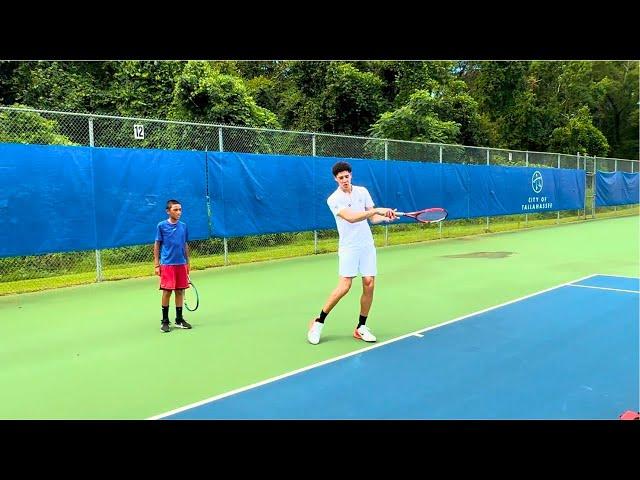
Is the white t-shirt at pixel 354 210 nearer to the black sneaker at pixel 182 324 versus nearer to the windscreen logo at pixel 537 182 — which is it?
the black sneaker at pixel 182 324

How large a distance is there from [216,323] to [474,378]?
3134 millimetres

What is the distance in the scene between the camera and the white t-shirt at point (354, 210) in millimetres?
5301

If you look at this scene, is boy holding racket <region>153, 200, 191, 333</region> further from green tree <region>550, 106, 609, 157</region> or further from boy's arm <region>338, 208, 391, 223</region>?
green tree <region>550, 106, 609, 157</region>

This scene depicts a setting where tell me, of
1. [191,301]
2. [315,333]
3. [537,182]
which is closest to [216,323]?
[191,301]

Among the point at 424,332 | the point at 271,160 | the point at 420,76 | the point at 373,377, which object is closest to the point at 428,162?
the point at 271,160

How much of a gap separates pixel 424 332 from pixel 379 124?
48.7 ft

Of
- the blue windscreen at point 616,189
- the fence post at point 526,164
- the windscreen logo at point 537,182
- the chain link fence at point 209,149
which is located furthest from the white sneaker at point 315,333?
the blue windscreen at point 616,189

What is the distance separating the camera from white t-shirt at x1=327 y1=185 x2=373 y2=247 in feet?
17.4

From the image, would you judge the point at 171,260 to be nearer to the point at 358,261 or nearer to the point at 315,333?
the point at 315,333

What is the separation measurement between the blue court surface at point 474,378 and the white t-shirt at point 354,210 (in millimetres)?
1064

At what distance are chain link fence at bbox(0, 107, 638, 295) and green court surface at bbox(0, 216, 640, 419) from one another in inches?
33.1

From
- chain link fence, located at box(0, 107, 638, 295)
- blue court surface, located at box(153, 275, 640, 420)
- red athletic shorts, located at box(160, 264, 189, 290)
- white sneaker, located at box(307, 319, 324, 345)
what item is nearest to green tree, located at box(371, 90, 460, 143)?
chain link fence, located at box(0, 107, 638, 295)

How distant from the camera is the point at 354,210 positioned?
207 inches

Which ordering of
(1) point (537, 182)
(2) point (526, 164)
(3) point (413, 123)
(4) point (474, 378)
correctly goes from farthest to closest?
1. (1) point (537, 182)
2. (3) point (413, 123)
3. (2) point (526, 164)
4. (4) point (474, 378)
